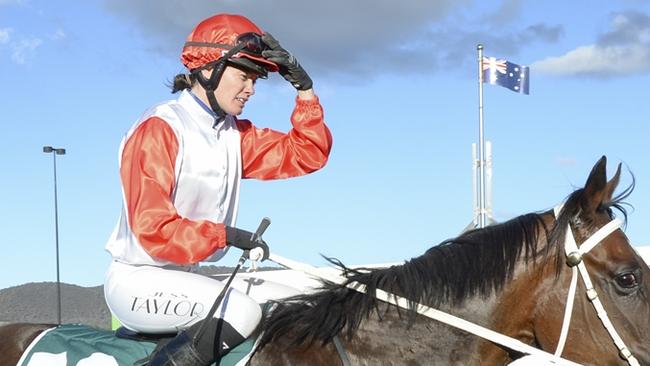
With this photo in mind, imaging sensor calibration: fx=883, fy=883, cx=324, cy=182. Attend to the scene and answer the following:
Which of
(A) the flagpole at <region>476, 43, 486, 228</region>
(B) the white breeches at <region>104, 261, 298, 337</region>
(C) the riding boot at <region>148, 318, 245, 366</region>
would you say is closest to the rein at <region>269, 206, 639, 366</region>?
(B) the white breeches at <region>104, 261, 298, 337</region>

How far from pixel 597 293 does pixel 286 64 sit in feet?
5.98

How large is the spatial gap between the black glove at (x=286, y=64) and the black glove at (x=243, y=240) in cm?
92

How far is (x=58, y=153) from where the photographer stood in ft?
83.2

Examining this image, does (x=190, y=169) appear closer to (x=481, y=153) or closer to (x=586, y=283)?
(x=586, y=283)

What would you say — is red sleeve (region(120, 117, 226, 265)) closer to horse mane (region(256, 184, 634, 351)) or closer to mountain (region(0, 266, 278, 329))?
horse mane (region(256, 184, 634, 351))

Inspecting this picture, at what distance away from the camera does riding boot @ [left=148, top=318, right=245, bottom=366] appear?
3.75 metres

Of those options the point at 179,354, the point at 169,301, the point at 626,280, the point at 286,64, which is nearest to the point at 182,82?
the point at 286,64

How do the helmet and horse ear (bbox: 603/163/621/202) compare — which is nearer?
horse ear (bbox: 603/163/621/202)

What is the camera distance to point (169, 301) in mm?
3869

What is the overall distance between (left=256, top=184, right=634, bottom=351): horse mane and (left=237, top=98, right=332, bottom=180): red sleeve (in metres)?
0.89

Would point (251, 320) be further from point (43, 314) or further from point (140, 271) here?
point (43, 314)

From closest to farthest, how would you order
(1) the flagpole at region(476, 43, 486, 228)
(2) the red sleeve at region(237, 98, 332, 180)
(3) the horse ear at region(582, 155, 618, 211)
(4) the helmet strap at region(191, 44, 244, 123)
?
(3) the horse ear at region(582, 155, 618, 211), (4) the helmet strap at region(191, 44, 244, 123), (2) the red sleeve at region(237, 98, 332, 180), (1) the flagpole at region(476, 43, 486, 228)

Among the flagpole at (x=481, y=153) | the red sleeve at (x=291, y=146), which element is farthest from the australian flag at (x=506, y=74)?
the red sleeve at (x=291, y=146)

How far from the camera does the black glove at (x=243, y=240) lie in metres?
3.80
